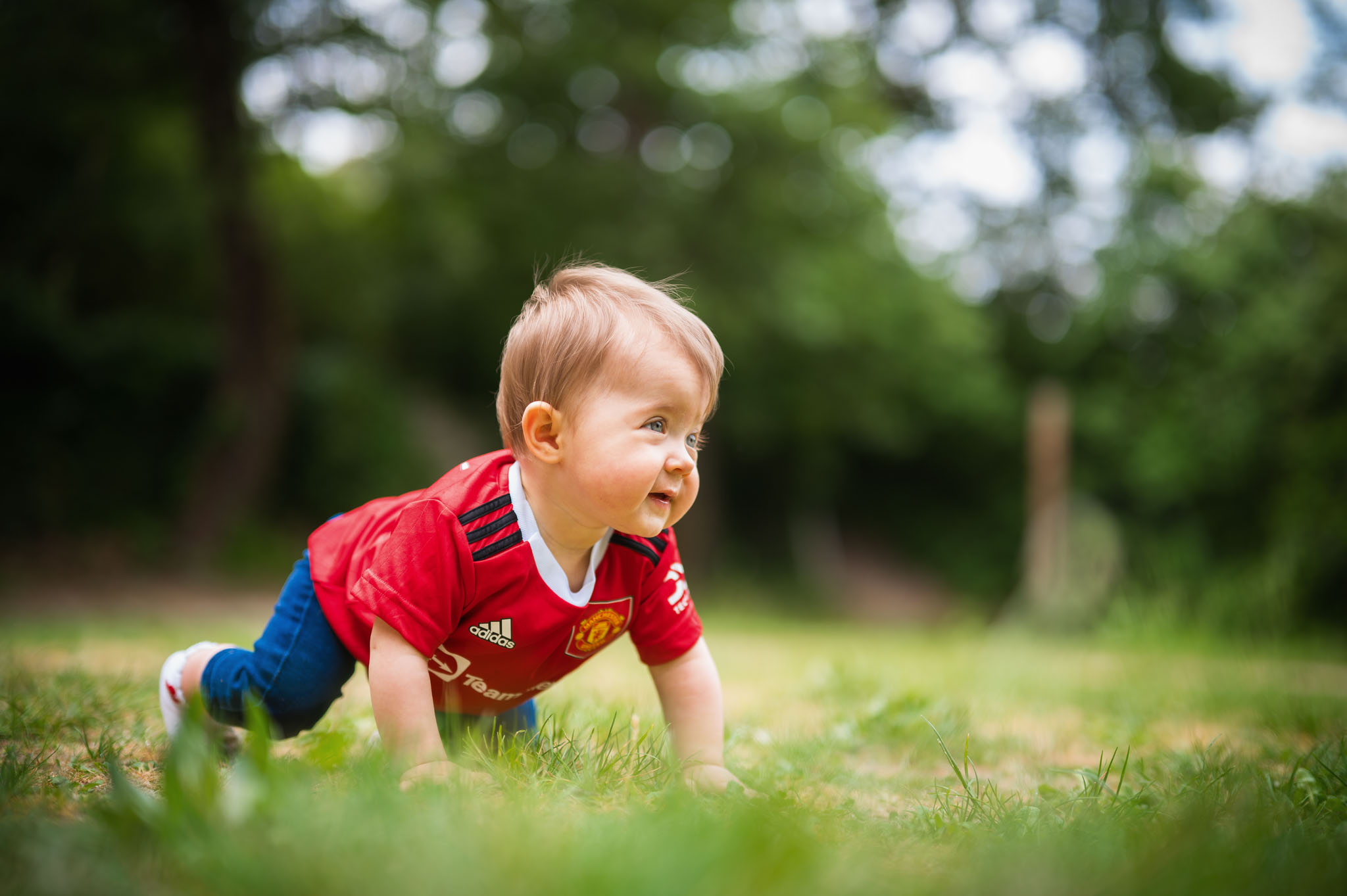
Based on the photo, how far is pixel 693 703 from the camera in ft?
6.85

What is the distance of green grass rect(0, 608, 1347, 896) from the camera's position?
1093mm

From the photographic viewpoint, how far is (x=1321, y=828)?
160cm

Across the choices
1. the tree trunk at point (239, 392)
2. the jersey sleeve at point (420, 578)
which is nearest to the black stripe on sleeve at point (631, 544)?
the jersey sleeve at point (420, 578)

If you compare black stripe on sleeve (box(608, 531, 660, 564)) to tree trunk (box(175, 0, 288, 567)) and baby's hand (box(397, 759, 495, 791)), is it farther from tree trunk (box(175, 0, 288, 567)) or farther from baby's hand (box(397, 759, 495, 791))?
tree trunk (box(175, 0, 288, 567))

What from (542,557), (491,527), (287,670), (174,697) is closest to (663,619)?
(542,557)

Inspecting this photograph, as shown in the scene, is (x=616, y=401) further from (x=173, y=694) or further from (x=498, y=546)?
(x=173, y=694)

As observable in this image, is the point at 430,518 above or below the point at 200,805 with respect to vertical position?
above

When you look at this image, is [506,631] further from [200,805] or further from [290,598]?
[200,805]

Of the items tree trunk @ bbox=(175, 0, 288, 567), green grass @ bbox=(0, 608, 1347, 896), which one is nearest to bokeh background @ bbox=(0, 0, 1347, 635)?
tree trunk @ bbox=(175, 0, 288, 567)

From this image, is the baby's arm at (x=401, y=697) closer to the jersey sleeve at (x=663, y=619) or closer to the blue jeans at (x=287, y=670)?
the blue jeans at (x=287, y=670)

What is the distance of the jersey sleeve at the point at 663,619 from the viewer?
2.08 m

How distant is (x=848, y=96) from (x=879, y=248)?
86.8 inches

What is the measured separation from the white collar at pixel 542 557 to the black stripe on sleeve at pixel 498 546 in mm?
10

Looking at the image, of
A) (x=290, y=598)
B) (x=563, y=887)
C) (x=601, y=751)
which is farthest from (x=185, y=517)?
(x=563, y=887)
